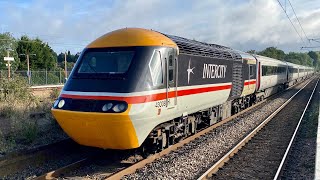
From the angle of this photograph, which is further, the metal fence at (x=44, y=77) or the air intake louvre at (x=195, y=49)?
the metal fence at (x=44, y=77)

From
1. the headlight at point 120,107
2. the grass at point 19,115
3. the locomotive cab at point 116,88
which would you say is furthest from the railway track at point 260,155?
the grass at point 19,115

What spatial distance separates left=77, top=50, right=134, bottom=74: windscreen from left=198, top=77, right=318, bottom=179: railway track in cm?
305

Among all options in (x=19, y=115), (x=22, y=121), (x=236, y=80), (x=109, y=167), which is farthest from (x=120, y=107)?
(x=236, y=80)

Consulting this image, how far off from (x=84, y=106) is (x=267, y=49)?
98124 mm

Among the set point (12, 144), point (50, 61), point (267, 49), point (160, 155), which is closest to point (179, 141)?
point (160, 155)

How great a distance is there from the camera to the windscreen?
25.5 ft

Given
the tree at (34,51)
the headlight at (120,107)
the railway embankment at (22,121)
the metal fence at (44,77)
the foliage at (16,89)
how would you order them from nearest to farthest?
the headlight at (120,107) < the railway embankment at (22,121) < the foliage at (16,89) < the metal fence at (44,77) < the tree at (34,51)

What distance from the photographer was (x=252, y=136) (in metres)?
11.9

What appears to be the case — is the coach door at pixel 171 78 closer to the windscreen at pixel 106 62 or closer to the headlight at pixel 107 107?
the windscreen at pixel 106 62

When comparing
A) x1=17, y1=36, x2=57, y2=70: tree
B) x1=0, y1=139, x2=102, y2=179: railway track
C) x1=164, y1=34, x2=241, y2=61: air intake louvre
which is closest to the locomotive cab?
x1=164, y1=34, x2=241, y2=61: air intake louvre

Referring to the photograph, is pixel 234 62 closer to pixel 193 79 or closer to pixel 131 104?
pixel 193 79

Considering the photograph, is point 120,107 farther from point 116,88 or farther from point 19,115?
point 19,115

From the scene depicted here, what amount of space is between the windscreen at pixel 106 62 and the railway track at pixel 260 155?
3050mm

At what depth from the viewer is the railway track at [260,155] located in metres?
7.84
